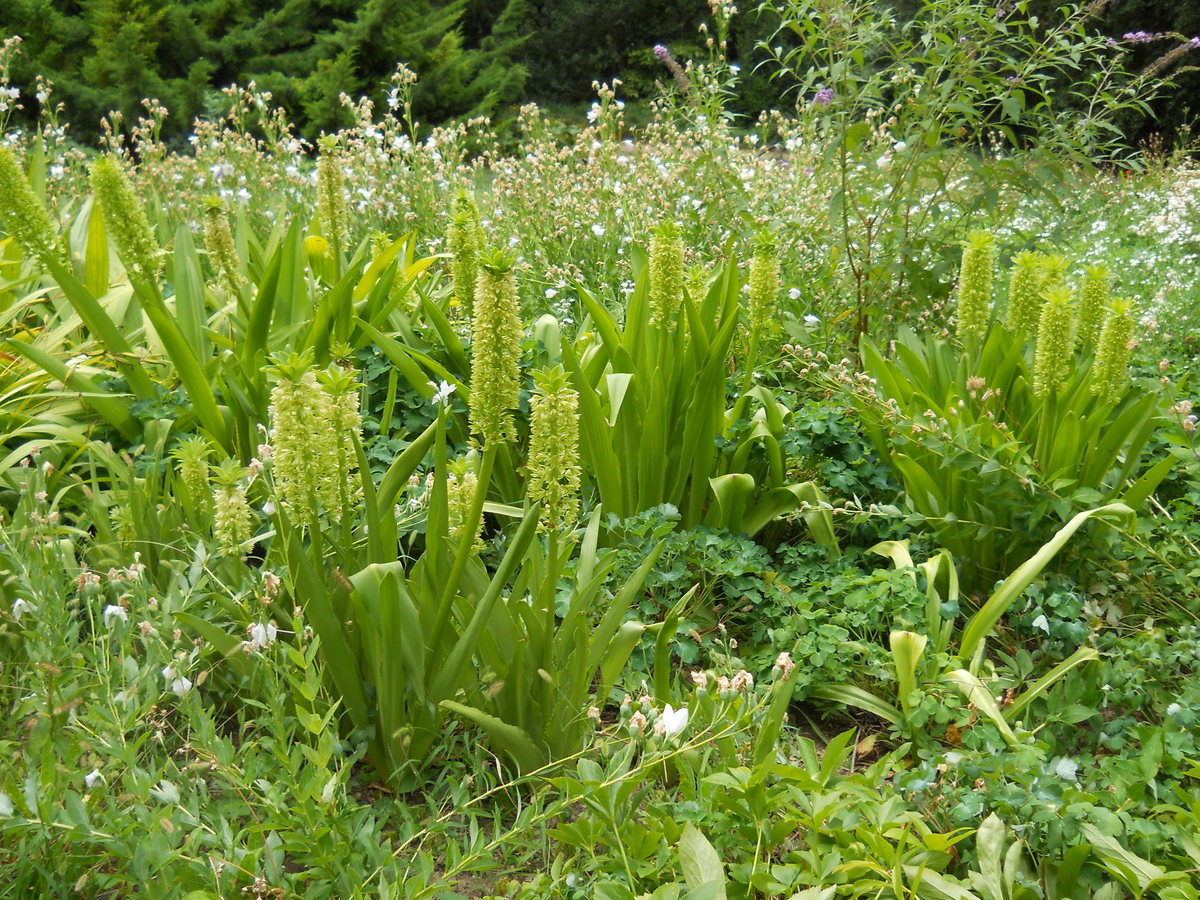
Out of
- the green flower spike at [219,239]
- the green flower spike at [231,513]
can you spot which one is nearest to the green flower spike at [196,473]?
the green flower spike at [231,513]

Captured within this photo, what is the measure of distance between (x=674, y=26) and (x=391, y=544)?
Answer: 20.8m

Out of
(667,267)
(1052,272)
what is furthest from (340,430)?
(1052,272)

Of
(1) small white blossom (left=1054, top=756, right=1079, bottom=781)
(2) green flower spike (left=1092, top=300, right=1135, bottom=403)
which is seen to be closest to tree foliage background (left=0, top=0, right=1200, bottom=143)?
(2) green flower spike (left=1092, top=300, right=1135, bottom=403)

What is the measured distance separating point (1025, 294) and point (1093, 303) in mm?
186

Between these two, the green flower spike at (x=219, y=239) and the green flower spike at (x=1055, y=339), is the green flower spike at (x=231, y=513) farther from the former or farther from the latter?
the green flower spike at (x=1055, y=339)

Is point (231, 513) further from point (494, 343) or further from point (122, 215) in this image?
point (122, 215)

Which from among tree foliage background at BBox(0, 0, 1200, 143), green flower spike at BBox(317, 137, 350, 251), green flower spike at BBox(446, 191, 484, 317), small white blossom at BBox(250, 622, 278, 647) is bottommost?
small white blossom at BBox(250, 622, 278, 647)

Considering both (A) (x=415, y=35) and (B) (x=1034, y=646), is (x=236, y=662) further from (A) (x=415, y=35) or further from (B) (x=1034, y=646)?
(A) (x=415, y=35)

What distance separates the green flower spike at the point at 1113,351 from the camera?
2.38 metres

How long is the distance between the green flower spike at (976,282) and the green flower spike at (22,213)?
2666 mm

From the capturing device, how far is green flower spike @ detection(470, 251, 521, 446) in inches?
59.8

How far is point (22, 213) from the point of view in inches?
98.3

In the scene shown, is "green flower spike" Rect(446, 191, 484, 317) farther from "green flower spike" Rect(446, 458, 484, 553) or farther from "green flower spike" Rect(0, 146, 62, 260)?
"green flower spike" Rect(0, 146, 62, 260)

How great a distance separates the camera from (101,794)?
1537mm
